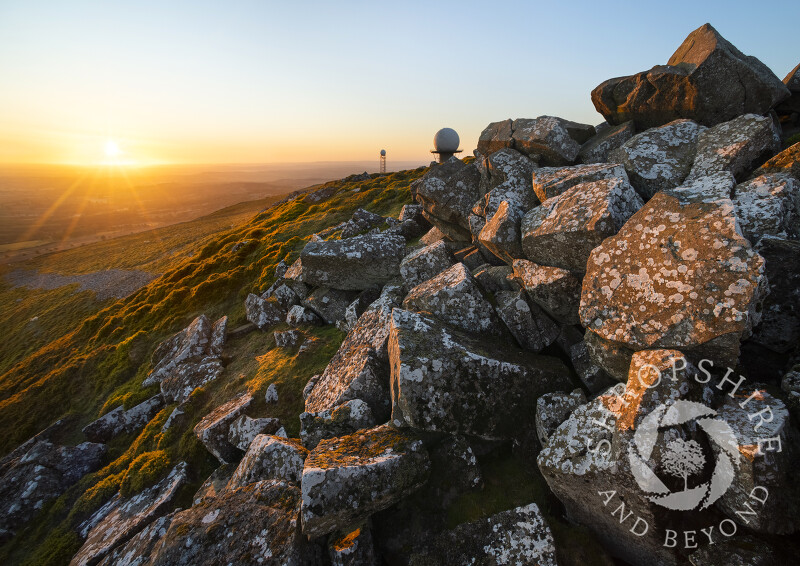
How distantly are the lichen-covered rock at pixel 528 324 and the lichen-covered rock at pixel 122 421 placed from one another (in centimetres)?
1329

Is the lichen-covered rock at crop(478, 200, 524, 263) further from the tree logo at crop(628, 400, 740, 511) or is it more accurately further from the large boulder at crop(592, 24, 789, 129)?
the large boulder at crop(592, 24, 789, 129)

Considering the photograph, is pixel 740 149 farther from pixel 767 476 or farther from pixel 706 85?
pixel 767 476

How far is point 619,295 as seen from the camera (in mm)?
6008

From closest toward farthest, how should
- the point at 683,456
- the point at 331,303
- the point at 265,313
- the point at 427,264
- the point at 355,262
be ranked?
the point at 683,456
the point at 427,264
the point at 355,262
the point at 331,303
the point at 265,313

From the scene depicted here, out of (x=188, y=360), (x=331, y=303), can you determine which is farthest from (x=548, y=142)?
(x=188, y=360)

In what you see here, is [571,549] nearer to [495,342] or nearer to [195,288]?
[495,342]

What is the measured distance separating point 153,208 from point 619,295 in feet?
726

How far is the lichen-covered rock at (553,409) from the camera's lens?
609 centimetres

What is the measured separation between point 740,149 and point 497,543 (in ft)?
30.2

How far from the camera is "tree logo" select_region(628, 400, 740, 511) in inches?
175

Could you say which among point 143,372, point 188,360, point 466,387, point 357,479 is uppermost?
point 466,387

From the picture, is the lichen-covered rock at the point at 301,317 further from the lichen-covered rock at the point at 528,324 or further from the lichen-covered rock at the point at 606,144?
the lichen-covered rock at the point at 606,144

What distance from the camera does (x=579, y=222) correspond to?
7012 mm

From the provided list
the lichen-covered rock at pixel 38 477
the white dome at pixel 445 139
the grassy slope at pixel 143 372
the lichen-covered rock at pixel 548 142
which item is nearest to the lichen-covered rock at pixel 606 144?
the lichen-covered rock at pixel 548 142
